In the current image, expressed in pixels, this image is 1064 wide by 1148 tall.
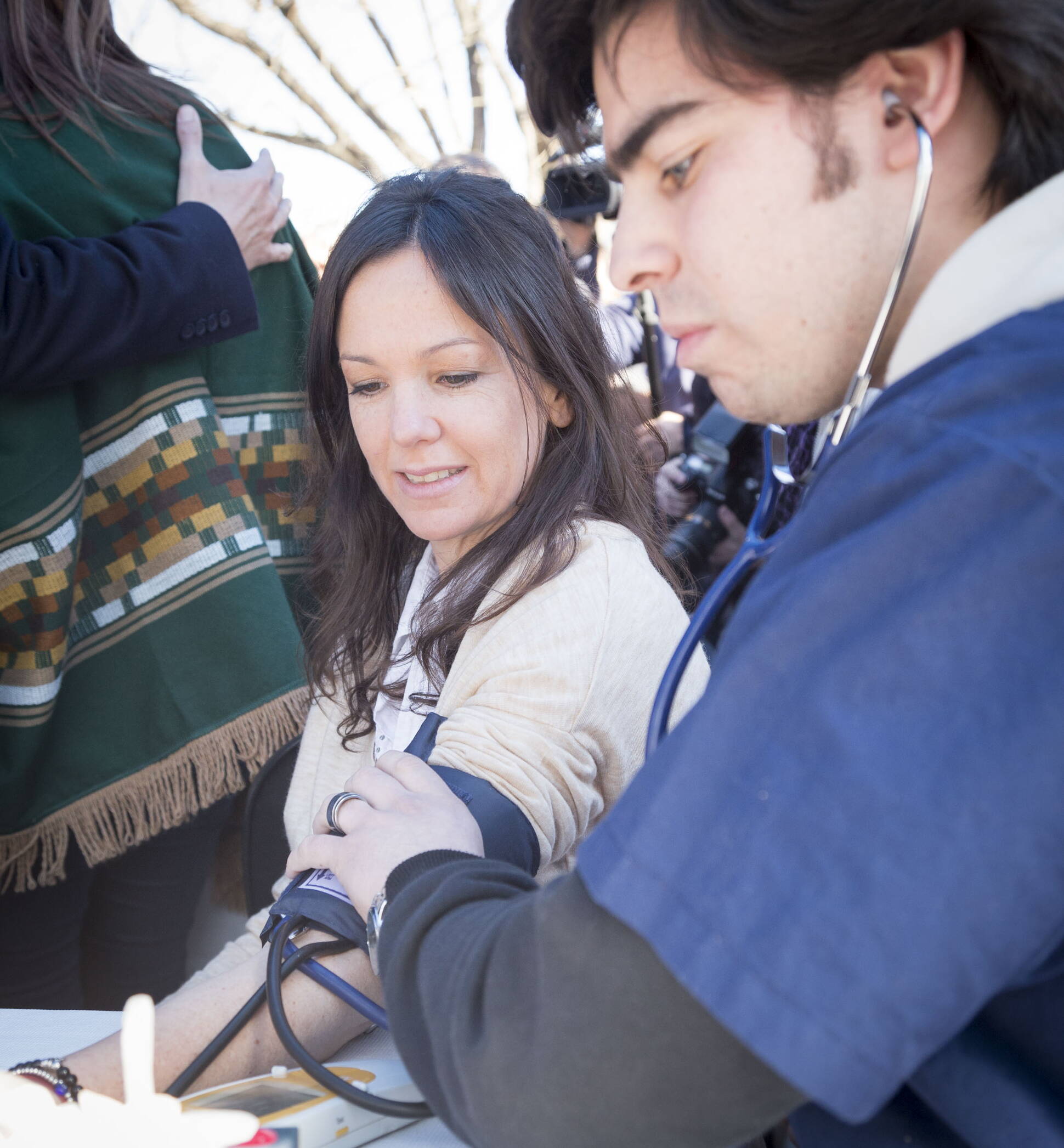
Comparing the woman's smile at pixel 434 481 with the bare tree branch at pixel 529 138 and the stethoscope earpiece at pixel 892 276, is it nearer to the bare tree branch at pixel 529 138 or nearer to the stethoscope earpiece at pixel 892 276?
the stethoscope earpiece at pixel 892 276

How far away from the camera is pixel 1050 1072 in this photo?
0.60 meters

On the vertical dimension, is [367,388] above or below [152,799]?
above

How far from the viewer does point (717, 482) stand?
2674 mm

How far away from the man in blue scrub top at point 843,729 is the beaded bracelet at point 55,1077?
1.17 ft

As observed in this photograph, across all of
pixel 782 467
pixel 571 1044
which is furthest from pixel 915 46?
pixel 571 1044

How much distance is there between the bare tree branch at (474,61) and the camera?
6.95 metres

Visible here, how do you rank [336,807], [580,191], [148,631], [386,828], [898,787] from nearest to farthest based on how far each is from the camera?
[898,787]
[386,828]
[336,807]
[148,631]
[580,191]

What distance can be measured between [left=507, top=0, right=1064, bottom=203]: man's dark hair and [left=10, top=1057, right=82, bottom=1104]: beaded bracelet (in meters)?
0.95

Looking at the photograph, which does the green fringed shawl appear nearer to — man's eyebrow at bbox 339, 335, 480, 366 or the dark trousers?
the dark trousers

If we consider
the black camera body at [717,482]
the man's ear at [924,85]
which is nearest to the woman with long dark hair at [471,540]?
the man's ear at [924,85]

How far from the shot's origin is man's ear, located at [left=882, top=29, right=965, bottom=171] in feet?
2.43

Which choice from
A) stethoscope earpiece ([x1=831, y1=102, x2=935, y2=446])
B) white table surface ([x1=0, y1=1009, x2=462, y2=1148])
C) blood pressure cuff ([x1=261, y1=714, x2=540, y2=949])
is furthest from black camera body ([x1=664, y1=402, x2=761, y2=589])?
stethoscope earpiece ([x1=831, y1=102, x2=935, y2=446])

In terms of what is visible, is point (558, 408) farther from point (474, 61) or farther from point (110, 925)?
point (474, 61)

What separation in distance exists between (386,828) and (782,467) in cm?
49
